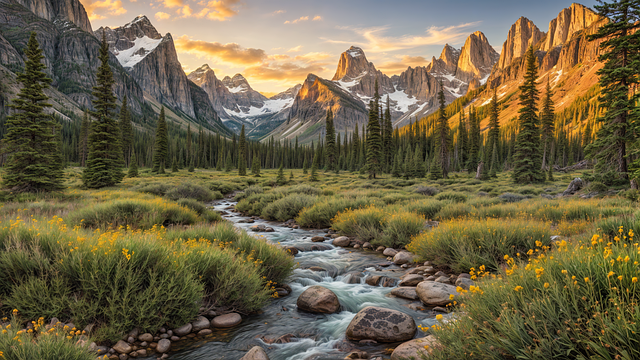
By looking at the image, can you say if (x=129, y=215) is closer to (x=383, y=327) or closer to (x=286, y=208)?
(x=286, y=208)

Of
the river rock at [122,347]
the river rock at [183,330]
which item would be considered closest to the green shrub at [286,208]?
the river rock at [183,330]

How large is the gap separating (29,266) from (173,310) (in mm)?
2462

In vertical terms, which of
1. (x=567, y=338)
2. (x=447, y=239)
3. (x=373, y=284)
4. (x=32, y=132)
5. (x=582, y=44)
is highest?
(x=582, y=44)

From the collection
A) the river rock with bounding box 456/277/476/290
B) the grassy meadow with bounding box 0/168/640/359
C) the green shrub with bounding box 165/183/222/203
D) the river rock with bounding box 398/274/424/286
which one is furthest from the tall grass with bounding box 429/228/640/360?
the green shrub with bounding box 165/183/222/203

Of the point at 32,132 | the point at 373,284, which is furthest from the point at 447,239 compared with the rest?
the point at 32,132

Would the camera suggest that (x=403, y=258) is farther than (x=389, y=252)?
No

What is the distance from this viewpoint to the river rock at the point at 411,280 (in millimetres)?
7559

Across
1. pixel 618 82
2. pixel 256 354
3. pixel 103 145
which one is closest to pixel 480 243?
pixel 256 354

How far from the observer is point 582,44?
613ft

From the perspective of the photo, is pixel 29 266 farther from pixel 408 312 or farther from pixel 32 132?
pixel 32 132

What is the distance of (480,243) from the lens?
7.88m

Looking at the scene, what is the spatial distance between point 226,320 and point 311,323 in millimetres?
1641

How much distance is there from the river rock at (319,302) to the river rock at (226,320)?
1.43m

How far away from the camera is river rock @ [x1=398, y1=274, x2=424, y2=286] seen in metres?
7.56
